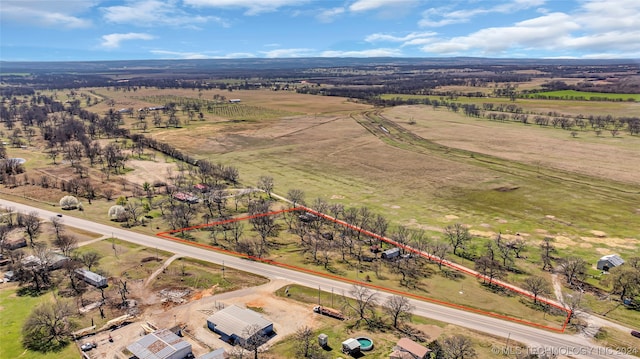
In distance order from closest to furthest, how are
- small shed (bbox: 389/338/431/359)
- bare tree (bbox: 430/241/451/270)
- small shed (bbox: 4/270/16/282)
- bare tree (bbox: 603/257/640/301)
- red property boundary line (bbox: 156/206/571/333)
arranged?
small shed (bbox: 389/338/431/359) < red property boundary line (bbox: 156/206/571/333) < bare tree (bbox: 603/257/640/301) < small shed (bbox: 4/270/16/282) < bare tree (bbox: 430/241/451/270)

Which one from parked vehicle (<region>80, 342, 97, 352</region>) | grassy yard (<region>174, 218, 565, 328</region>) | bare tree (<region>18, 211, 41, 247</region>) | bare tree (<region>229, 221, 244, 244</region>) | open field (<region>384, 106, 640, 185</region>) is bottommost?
grassy yard (<region>174, 218, 565, 328</region>)

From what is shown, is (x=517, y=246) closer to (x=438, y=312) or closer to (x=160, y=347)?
(x=438, y=312)

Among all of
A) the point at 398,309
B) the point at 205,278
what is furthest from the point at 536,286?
the point at 205,278

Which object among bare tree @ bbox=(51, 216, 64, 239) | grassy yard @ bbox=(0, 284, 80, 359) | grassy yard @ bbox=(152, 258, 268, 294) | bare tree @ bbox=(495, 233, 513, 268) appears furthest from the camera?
bare tree @ bbox=(51, 216, 64, 239)

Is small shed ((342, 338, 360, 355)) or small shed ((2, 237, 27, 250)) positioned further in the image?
small shed ((2, 237, 27, 250))

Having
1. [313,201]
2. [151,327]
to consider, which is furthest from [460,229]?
[151,327]

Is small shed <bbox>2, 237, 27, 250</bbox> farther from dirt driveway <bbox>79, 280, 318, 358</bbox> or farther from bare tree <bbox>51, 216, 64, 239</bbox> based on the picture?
dirt driveway <bbox>79, 280, 318, 358</bbox>

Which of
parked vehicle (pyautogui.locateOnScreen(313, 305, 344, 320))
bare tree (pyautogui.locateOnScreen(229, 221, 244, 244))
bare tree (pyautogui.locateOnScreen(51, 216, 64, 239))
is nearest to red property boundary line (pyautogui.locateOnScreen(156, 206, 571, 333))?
bare tree (pyautogui.locateOnScreen(229, 221, 244, 244))

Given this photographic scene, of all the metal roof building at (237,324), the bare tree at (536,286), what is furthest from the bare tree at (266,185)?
the bare tree at (536,286)
